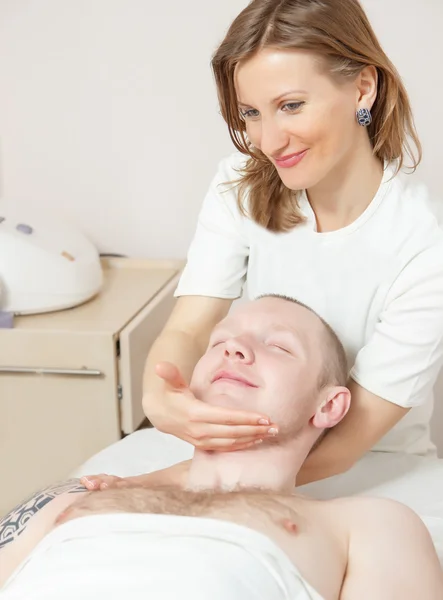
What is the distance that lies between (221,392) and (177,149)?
4.48 ft

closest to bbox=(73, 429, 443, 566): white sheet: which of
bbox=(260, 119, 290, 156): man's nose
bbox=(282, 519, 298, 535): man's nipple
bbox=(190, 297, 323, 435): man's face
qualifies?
bbox=(190, 297, 323, 435): man's face

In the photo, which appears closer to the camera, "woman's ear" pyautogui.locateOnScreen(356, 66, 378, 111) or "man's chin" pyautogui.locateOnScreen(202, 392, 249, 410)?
"man's chin" pyautogui.locateOnScreen(202, 392, 249, 410)

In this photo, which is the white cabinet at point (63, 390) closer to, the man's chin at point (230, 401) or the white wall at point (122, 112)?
the white wall at point (122, 112)

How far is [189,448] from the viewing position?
177cm

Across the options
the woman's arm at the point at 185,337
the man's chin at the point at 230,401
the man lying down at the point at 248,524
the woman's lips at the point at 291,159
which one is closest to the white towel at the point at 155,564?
the man lying down at the point at 248,524

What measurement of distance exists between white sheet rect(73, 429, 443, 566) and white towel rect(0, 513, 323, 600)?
518mm

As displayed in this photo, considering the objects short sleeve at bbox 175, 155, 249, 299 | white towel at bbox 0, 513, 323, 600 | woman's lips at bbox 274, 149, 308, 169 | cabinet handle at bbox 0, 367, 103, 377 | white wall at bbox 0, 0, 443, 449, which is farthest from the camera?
white wall at bbox 0, 0, 443, 449

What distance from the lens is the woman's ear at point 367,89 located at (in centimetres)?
144

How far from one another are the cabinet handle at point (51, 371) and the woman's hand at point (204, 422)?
2.53ft

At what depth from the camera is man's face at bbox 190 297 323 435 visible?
1.35 metres

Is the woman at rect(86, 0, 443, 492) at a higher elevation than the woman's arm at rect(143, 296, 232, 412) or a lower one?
higher

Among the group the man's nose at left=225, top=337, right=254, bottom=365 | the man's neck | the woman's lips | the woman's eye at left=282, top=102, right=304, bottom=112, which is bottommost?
the man's neck

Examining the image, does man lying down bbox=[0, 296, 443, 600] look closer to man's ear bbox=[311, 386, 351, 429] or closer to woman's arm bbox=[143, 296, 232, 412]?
man's ear bbox=[311, 386, 351, 429]

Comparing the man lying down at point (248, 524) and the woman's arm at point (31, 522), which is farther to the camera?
the woman's arm at point (31, 522)
